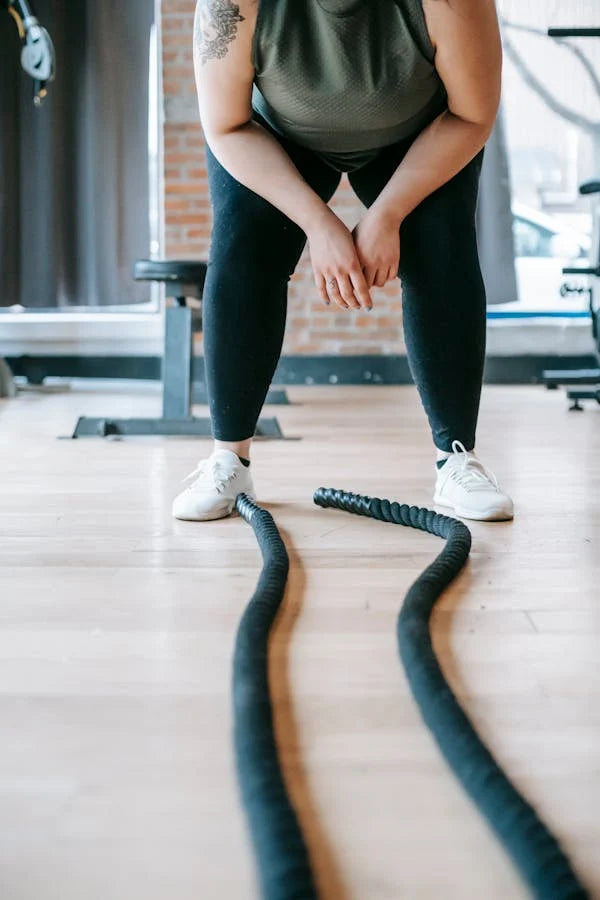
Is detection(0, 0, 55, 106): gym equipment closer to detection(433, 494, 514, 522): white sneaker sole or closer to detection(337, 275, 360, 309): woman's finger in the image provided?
detection(337, 275, 360, 309): woman's finger

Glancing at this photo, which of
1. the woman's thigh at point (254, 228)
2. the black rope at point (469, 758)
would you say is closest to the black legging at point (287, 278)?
the woman's thigh at point (254, 228)

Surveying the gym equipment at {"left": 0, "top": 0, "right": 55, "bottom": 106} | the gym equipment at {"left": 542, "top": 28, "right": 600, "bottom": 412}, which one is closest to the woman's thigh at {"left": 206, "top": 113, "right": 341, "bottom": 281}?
the gym equipment at {"left": 542, "top": 28, "right": 600, "bottom": 412}

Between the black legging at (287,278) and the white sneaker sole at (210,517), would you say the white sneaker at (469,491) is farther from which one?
the white sneaker sole at (210,517)

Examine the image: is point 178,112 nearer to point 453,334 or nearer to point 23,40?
point 23,40

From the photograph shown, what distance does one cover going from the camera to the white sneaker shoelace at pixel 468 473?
4.42ft

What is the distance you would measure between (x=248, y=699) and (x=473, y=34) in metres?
0.88

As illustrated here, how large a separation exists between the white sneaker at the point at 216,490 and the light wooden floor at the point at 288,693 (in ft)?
0.09

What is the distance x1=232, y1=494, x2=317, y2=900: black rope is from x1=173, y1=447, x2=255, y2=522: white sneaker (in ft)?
1.37

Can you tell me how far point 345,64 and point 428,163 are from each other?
16 cm

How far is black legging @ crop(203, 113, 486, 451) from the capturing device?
1.32 m

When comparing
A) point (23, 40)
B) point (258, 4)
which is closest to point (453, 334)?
point (258, 4)

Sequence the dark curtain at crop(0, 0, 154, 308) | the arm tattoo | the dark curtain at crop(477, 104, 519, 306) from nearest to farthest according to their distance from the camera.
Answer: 1. the arm tattoo
2. the dark curtain at crop(0, 0, 154, 308)
3. the dark curtain at crop(477, 104, 519, 306)

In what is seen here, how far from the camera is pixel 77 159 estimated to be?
149 inches

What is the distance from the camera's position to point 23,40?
3.55 m
